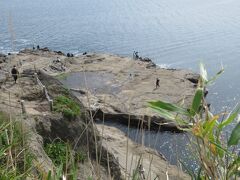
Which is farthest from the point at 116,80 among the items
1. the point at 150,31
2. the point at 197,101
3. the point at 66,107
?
the point at 197,101

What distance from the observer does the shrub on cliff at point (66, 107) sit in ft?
50.1

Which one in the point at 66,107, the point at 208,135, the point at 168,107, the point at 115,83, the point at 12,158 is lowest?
the point at 115,83

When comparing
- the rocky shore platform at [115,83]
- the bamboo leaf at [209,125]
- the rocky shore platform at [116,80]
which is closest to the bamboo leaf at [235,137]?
the bamboo leaf at [209,125]

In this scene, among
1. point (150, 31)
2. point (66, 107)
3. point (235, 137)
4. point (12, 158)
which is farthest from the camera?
point (150, 31)

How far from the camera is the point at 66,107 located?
15664mm

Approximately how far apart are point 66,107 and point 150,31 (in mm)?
56356

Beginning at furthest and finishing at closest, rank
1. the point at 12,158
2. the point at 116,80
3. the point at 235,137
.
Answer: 1. the point at 116,80
2. the point at 12,158
3. the point at 235,137

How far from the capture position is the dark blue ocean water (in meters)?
53.3

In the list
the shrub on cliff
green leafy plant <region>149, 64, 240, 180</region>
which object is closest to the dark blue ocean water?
the shrub on cliff

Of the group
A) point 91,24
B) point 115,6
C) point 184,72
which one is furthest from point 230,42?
point 115,6

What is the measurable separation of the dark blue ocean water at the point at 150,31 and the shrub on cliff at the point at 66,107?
25472mm

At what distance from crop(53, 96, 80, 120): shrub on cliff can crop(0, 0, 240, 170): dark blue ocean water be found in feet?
83.6

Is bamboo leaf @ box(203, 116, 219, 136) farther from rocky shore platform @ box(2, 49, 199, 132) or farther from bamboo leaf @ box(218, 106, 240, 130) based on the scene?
rocky shore platform @ box(2, 49, 199, 132)

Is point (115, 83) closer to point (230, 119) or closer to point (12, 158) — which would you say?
point (12, 158)
